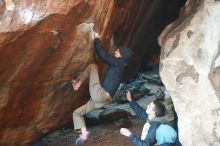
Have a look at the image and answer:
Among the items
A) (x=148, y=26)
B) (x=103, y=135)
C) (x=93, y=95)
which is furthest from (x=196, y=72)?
(x=148, y=26)

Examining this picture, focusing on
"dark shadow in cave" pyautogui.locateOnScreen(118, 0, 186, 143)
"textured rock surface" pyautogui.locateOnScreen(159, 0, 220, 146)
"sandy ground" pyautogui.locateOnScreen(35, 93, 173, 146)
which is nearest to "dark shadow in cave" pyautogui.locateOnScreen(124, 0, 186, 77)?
"dark shadow in cave" pyautogui.locateOnScreen(118, 0, 186, 143)

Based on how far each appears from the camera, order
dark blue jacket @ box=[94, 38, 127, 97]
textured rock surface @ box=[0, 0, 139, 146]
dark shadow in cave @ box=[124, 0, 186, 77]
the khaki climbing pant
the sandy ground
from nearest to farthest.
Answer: textured rock surface @ box=[0, 0, 139, 146], dark blue jacket @ box=[94, 38, 127, 97], the khaki climbing pant, the sandy ground, dark shadow in cave @ box=[124, 0, 186, 77]

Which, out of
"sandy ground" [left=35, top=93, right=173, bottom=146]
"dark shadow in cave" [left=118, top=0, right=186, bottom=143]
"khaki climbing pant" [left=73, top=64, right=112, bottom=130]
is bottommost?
"sandy ground" [left=35, top=93, right=173, bottom=146]

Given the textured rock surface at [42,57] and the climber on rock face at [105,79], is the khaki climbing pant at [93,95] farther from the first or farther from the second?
the textured rock surface at [42,57]

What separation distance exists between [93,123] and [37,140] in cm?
207

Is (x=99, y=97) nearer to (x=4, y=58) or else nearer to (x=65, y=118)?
(x=4, y=58)

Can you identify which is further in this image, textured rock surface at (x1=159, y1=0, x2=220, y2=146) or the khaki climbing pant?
the khaki climbing pant

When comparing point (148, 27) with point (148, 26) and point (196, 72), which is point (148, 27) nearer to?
point (148, 26)

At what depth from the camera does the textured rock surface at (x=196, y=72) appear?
682 cm

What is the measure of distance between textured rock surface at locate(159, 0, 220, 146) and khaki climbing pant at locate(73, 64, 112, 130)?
120 centimetres

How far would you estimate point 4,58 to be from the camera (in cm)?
686

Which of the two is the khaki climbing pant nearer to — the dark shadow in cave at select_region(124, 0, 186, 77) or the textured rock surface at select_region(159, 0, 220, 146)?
the textured rock surface at select_region(159, 0, 220, 146)

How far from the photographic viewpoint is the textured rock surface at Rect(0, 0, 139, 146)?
6395 millimetres

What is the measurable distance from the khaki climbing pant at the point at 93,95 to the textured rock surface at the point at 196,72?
1.20 m
